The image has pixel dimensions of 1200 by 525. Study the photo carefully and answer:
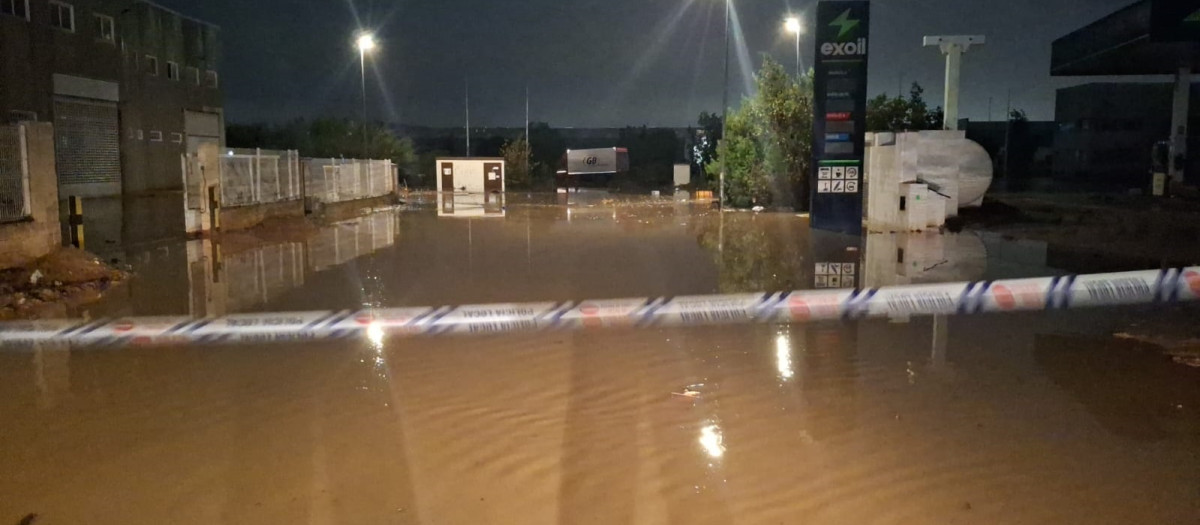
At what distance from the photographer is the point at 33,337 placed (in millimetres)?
10297

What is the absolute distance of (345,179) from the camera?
116 ft

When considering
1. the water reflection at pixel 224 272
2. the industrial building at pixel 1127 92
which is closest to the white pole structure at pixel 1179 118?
the industrial building at pixel 1127 92

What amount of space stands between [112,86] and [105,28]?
241 cm

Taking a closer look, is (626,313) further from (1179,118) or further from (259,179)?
(1179,118)

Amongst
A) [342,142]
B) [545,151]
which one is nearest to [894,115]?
[342,142]

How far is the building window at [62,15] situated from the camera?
1462 inches

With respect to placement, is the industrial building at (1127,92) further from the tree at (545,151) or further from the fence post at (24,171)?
the tree at (545,151)

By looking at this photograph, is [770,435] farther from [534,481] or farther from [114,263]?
[114,263]

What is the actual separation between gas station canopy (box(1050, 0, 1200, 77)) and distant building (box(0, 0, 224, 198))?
33933 millimetres

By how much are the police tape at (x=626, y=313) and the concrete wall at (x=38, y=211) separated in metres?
3.04

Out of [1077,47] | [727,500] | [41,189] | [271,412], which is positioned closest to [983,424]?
[727,500]

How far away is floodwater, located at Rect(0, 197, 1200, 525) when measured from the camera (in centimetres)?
560

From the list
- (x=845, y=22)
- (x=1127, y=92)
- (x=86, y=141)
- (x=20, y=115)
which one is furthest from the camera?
(x=1127, y=92)

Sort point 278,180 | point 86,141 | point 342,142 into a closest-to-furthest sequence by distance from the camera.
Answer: point 278,180, point 86,141, point 342,142
